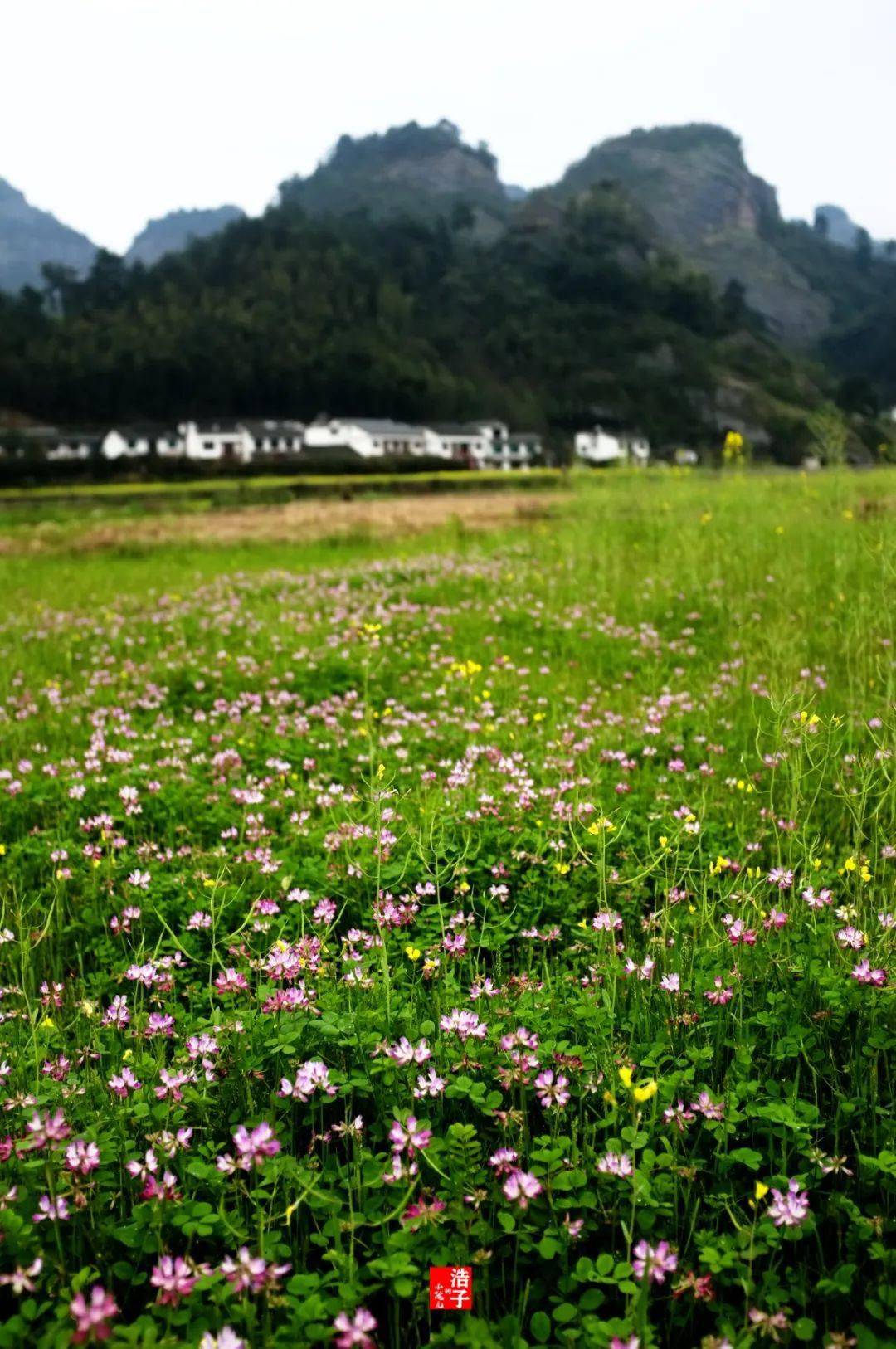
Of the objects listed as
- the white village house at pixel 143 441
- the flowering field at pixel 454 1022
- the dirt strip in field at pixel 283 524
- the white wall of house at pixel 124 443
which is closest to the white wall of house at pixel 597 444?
the white village house at pixel 143 441

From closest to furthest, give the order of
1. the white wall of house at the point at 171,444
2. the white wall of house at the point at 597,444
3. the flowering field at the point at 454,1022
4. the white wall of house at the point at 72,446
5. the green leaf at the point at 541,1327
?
the green leaf at the point at 541,1327, the flowering field at the point at 454,1022, the white wall of house at the point at 72,446, the white wall of house at the point at 171,444, the white wall of house at the point at 597,444

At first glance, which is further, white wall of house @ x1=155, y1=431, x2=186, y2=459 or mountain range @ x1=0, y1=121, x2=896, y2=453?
mountain range @ x1=0, y1=121, x2=896, y2=453

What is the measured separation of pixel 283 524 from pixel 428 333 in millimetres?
119271

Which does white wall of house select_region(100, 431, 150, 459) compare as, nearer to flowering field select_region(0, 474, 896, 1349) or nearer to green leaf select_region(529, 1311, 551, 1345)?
flowering field select_region(0, 474, 896, 1349)

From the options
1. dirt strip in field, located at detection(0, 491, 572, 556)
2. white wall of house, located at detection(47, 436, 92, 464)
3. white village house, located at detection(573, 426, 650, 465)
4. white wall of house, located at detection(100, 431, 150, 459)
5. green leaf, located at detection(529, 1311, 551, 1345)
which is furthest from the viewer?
white village house, located at detection(573, 426, 650, 465)

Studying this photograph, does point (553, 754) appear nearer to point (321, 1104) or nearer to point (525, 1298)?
point (321, 1104)

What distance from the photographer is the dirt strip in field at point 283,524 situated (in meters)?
21.3

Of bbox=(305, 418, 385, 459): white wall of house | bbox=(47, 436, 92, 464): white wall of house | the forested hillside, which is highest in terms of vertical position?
the forested hillside

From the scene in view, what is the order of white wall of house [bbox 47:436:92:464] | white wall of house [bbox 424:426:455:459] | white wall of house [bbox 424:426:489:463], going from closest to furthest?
white wall of house [bbox 47:436:92:464]
white wall of house [bbox 424:426:455:459]
white wall of house [bbox 424:426:489:463]

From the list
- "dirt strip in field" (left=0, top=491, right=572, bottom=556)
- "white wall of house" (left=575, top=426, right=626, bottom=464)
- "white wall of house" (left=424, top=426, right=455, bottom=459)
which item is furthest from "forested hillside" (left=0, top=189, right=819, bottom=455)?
"dirt strip in field" (left=0, top=491, right=572, bottom=556)

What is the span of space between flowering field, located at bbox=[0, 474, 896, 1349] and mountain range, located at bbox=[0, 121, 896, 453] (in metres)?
107

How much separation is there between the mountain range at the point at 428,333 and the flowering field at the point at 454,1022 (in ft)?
352

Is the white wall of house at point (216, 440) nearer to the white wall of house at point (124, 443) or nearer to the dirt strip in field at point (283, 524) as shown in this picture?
the white wall of house at point (124, 443)

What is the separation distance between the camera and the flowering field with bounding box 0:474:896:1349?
1.95 metres
